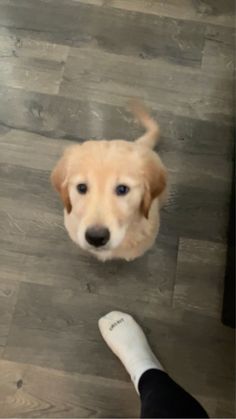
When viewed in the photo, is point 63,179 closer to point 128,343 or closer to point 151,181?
point 151,181

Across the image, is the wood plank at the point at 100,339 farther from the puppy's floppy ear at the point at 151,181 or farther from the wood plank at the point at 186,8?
the wood plank at the point at 186,8

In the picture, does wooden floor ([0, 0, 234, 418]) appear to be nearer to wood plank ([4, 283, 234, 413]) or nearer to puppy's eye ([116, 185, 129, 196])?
wood plank ([4, 283, 234, 413])

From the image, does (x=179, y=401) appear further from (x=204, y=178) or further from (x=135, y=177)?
(x=204, y=178)

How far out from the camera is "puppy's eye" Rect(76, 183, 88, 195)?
1219 mm

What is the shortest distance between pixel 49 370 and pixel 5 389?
0.14 meters

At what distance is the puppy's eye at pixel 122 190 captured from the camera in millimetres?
1204

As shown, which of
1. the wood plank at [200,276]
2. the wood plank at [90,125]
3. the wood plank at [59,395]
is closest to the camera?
the wood plank at [59,395]

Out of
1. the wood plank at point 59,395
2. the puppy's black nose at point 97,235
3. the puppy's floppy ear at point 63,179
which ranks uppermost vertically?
the puppy's floppy ear at point 63,179

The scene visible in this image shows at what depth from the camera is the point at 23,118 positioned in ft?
5.98

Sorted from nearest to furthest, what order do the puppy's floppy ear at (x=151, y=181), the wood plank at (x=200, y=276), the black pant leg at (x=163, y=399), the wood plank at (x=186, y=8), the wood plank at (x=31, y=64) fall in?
the black pant leg at (x=163, y=399)
the puppy's floppy ear at (x=151, y=181)
the wood plank at (x=200, y=276)
the wood plank at (x=31, y=64)
the wood plank at (x=186, y=8)

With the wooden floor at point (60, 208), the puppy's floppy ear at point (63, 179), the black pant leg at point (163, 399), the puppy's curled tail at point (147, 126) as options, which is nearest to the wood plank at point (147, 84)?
the wooden floor at point (60, 208)

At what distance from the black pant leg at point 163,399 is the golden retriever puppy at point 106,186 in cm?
41

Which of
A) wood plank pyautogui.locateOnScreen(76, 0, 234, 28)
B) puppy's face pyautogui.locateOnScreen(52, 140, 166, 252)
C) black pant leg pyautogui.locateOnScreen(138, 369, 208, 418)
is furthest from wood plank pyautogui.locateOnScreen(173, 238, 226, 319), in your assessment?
wood plank pyautogui.locateOnScreen(76, 0, 234, 28)

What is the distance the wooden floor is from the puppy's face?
0.37 m
